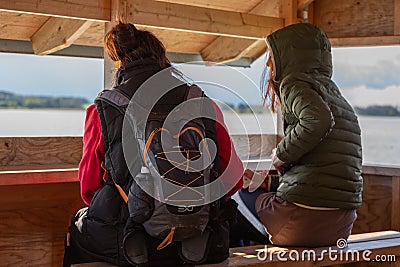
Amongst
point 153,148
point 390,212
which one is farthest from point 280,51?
point 390,212

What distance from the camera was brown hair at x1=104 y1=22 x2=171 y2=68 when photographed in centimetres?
231

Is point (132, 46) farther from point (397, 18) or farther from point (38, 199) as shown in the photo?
point (397, 18)

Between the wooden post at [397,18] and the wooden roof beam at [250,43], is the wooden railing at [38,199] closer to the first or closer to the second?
the wooden roof beam at [250,43]

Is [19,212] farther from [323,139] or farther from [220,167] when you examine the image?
[323,139]

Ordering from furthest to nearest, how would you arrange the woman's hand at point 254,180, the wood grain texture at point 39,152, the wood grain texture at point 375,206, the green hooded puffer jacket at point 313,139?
the wood grain texture at point 375,206 < the wood grain texture at point 39,152 < the woman's hand at point 254,180 < the green hooded puffer jacket at point 313,139

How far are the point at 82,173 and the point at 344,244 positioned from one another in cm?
132

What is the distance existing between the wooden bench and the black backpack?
Result: 0.73 ft

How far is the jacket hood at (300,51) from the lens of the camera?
2.63 meters

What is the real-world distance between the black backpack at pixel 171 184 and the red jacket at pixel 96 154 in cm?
12

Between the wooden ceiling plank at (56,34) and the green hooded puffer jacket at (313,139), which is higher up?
the wooden ceiling plank at (56,34)

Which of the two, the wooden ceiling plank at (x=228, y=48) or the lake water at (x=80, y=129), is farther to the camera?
the lake water at (x=80, y=129)

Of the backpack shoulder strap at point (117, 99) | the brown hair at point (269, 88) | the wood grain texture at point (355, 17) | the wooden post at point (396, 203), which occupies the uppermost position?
the wood grain texture at point (355, 17)

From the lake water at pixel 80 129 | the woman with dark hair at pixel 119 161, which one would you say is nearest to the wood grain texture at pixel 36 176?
the woman with dark hair at pixel 119 161

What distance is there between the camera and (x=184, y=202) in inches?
81.5
